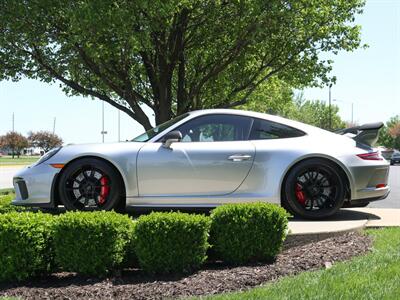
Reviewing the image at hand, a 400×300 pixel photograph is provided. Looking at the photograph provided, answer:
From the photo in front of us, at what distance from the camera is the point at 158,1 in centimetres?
1153

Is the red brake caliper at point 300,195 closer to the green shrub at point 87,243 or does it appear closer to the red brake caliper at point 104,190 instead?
the red brake caliper at point 104,190

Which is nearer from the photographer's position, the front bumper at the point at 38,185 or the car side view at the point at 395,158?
the front bumper at the point at 38,185

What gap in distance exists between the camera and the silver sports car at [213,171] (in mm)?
5766

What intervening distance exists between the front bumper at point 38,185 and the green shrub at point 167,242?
2284mm

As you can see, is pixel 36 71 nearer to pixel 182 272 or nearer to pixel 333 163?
pixel 333 163

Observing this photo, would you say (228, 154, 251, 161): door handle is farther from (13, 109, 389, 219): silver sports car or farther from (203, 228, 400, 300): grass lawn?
(203, 228, 400, 300): grass lawn

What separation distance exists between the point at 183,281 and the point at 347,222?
2.36 m

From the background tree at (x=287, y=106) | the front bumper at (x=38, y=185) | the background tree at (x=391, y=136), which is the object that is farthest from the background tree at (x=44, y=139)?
the front bumper at (x=38, y=185)

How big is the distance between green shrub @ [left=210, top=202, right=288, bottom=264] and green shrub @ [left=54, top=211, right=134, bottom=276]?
2.85 ft

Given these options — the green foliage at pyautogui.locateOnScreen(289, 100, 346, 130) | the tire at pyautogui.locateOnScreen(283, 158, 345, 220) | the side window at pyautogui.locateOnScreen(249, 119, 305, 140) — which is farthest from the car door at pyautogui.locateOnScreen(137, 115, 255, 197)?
the green foliage at pyautogui.locateOnScreen(289, 100, 346, 130)

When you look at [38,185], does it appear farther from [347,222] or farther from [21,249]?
[347,222]

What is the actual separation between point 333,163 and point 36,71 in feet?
39.7

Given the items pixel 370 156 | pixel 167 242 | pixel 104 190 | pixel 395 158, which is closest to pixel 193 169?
pixel 104 190

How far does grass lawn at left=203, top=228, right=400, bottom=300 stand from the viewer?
325 centimetres
